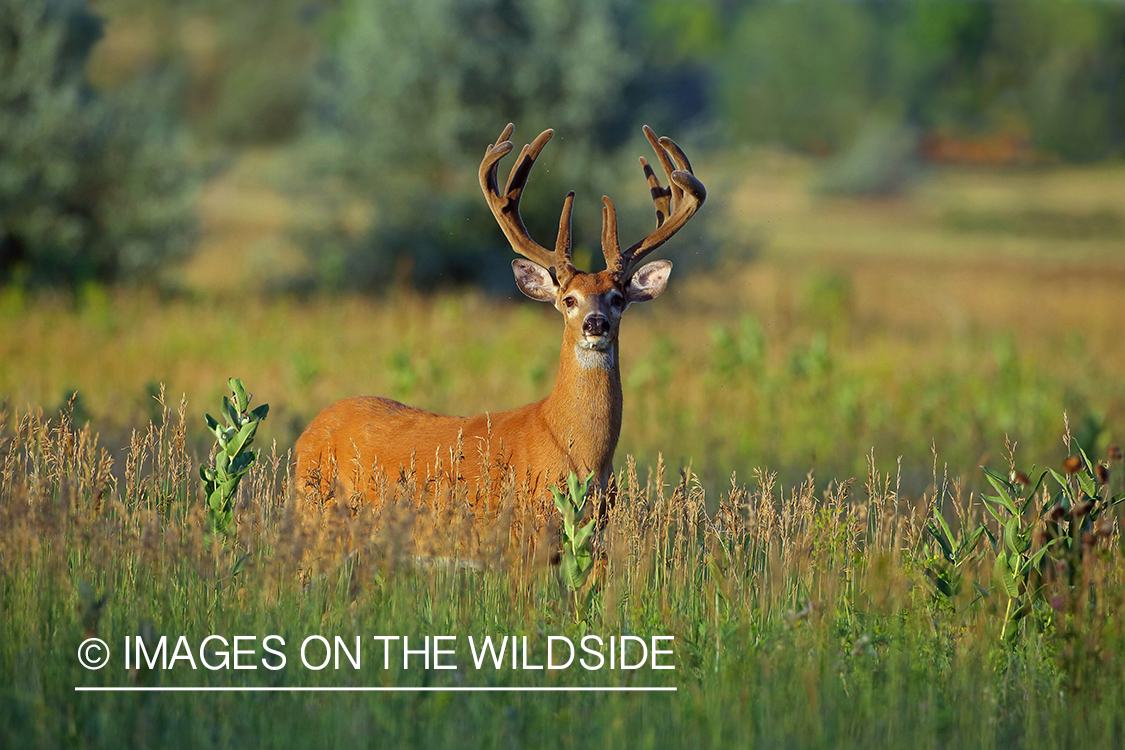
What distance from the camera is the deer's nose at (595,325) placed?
590cm

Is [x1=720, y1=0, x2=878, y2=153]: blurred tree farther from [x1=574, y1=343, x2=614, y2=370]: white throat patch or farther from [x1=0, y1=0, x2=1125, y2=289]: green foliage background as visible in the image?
[x1=574, y1=343, x2=614, y2=370]: white throat patch

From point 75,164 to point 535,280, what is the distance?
13.1 metres

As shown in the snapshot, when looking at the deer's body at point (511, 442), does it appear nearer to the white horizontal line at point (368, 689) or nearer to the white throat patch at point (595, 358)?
the white throat patch at point (595, 358)

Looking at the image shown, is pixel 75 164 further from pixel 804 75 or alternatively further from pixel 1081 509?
pixel 804 75

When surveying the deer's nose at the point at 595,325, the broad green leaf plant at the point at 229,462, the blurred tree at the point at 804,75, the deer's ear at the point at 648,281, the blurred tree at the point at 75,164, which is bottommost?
the broad green leaf plant at the point at 229,462

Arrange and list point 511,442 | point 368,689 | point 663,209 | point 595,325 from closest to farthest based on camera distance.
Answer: point 368,689
point 595,325
point 511,442
point 663,209

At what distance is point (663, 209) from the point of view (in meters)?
7.00

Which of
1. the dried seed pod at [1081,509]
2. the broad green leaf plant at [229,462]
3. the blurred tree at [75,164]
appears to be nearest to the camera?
the dried seed pod at [1081,509]

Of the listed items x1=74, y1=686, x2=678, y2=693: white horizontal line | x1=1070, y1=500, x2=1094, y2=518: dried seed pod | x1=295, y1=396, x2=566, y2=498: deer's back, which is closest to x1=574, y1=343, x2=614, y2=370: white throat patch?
x1=295, y1=396, x2=566, y2=498: deer's back

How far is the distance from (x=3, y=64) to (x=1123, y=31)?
195 ft

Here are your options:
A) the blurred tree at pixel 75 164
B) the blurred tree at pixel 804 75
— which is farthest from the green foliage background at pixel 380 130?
the blurred tree at pixel 804 75

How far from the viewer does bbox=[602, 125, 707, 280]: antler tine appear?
633 centimetres

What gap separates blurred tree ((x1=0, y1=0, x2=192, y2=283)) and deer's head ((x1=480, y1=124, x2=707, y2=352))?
12043mm

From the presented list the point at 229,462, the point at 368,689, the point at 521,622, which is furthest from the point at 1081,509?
the point at 229,462
